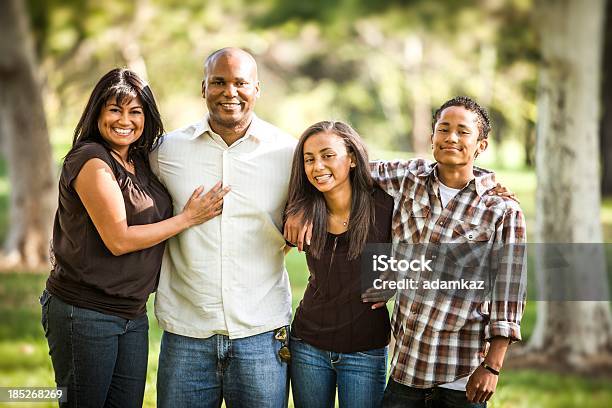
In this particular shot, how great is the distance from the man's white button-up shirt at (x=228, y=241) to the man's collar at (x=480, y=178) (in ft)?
1.66

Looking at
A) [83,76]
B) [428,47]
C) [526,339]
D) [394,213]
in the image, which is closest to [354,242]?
[394,213]

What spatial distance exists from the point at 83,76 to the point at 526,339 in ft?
36.2

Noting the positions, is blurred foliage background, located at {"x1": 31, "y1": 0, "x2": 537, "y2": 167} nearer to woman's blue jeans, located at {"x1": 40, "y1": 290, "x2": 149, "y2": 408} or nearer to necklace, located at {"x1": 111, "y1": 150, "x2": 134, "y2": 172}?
necklace, located at {"x1": 111, "y1": 150, "x2": 134, "y2": 172}

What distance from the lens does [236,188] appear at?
8.75ft

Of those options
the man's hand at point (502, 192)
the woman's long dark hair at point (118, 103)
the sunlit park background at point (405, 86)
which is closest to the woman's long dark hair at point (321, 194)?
the man's hand at point (502, 192)

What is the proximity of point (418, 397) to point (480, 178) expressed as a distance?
0.73m

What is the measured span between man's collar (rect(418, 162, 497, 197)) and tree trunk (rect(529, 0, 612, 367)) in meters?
2.98

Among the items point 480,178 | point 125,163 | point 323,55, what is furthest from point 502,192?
point 323,55

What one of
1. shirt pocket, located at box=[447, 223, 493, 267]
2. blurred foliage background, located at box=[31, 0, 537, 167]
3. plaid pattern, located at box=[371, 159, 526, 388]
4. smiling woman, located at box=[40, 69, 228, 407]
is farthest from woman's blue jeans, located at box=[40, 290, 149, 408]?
blurred foliage background, located at box=[31, 0, 537, 167]

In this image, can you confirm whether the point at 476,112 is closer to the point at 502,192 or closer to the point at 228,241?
the point at 502,192

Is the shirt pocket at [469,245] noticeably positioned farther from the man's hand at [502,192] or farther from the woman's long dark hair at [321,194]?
the woman's long dark hair at [321,194]

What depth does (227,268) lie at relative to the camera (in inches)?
104

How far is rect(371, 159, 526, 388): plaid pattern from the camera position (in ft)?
7.74

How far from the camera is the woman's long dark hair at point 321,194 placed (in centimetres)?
256
